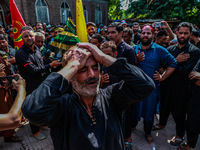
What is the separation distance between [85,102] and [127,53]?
190cm

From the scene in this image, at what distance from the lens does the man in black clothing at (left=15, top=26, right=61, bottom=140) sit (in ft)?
10.2

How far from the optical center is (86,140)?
1287 millimetres

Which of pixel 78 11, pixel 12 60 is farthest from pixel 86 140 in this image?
pixel 12 60

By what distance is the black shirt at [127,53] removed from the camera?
308 cm

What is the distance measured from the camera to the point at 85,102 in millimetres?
1523

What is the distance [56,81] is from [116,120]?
716mm

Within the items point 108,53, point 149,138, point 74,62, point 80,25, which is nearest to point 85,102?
point 74,62

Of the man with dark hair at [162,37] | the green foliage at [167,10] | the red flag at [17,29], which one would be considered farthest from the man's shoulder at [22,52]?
the green foliage at [167,10]

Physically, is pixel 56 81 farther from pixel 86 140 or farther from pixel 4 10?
pixel 4 10

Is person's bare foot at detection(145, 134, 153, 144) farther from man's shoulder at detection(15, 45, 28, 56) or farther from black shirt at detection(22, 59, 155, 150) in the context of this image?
man's shoulder at detection(15, 45, 28, 56)

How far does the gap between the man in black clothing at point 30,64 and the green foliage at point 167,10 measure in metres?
18.5

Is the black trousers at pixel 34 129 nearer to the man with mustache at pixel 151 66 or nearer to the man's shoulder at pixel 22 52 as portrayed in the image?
the man's shoulder at pixel 22 52

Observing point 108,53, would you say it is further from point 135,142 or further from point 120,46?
point 135,142

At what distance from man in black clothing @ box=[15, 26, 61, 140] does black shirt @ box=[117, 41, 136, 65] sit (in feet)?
4.52
